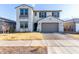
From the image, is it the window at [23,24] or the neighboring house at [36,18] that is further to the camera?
the window at [23,24]

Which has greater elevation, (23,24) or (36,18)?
(36,18)

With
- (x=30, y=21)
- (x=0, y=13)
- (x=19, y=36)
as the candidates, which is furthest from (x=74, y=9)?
(x=30, y=21)

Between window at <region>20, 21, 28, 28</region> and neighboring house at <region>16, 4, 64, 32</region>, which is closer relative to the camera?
neighboring house at <region>16, 4, 64, 32</region>

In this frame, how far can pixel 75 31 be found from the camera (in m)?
11.6

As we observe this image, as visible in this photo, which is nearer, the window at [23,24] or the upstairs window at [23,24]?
the upstairs window at [23,24]

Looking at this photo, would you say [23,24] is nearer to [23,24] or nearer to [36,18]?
[23,24]

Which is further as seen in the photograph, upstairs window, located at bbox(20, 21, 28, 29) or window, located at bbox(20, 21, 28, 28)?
window, located at bbox(20, 21, 28, 28)

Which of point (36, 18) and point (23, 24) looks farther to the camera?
point (36, 18)

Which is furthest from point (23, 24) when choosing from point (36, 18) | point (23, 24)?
point (36, 18)

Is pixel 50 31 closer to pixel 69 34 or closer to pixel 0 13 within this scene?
pixel 69 34

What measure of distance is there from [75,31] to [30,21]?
4.56 m

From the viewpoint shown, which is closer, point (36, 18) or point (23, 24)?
point (23, 24)
